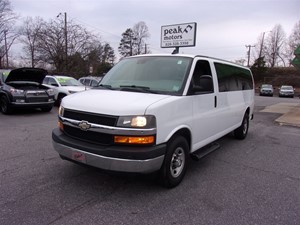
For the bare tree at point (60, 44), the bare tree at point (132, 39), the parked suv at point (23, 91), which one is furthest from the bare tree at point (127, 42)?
the parked suv at point (23, 91)

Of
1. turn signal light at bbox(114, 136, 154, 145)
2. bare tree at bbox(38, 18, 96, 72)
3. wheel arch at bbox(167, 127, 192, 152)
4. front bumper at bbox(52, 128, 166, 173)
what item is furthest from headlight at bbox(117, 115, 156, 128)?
bare tree at bbox(38, 18, 96, 72)

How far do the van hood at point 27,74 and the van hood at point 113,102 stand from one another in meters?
7.22

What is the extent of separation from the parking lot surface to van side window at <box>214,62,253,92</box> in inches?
62.2

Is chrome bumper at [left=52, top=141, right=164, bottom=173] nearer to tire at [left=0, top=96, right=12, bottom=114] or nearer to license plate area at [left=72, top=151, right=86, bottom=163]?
license plate area at [left=72, top=151, right=86, bottom=163]

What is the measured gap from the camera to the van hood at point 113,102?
3252 millimetres

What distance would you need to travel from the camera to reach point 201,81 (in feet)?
13.5

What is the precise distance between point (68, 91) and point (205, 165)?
9.68m

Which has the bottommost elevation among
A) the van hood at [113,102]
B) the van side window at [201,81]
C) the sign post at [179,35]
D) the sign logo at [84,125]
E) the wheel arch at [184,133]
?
the wheel arch at [184,133]

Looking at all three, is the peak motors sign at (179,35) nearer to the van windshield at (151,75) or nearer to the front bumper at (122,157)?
the van windshield at (151,75)

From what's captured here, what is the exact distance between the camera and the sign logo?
136 inches

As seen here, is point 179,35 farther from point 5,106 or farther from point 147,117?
point 147,117

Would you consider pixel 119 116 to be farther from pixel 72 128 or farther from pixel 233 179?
pixel 233 179

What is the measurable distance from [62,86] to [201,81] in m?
10.8

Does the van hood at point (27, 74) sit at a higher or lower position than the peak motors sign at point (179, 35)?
lower
